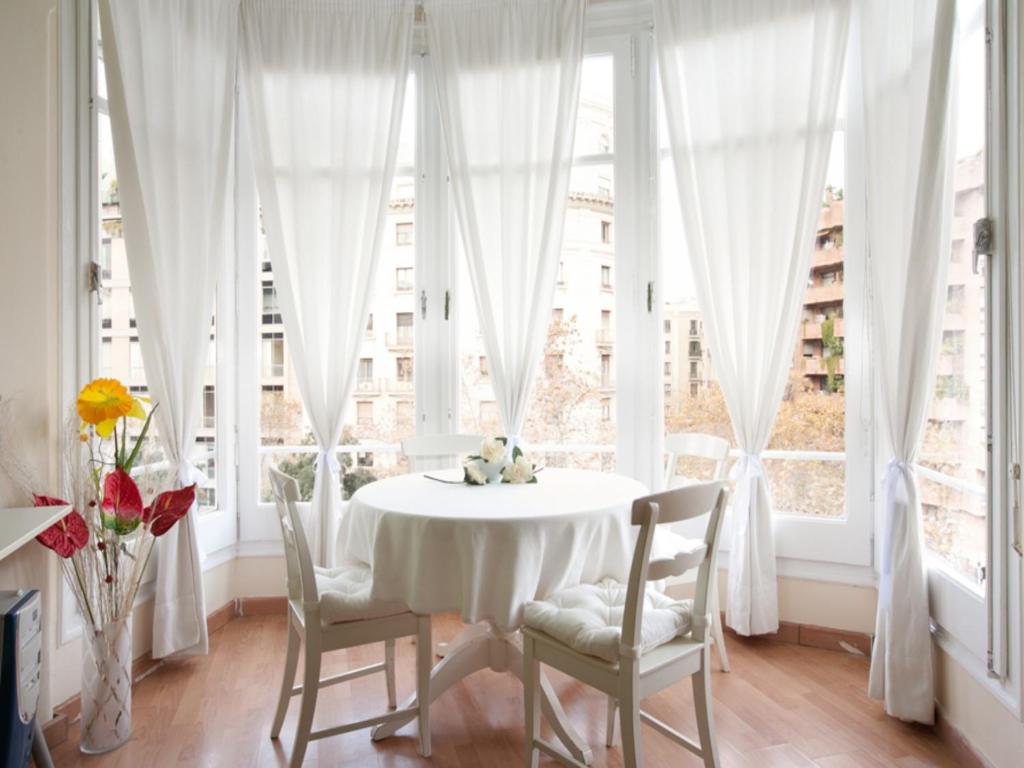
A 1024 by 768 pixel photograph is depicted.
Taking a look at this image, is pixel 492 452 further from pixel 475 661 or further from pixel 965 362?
pixel 965 362

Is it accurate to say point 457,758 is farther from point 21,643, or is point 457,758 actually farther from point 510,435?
point 510,435

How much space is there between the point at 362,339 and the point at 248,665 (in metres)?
1.56

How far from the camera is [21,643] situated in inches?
67.8

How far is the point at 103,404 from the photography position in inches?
85.1

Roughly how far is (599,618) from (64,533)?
1.70m

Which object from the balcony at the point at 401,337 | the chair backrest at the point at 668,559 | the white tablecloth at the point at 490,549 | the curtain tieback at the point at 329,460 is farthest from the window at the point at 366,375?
the chair backrest at the point at 668,559

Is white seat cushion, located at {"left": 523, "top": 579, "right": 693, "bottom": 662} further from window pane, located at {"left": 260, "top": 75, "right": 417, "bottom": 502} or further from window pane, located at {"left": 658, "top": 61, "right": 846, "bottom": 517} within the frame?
window pane, located at {"left": 260, "top": 75, "right": 417, "bottom": 502}

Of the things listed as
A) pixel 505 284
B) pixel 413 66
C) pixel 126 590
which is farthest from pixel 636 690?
pixel 413 66

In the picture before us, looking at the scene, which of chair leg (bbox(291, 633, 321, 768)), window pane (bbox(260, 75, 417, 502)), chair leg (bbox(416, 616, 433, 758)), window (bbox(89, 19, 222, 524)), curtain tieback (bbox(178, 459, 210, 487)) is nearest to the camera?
chair leg (bbox(291, 633, 321, 768))

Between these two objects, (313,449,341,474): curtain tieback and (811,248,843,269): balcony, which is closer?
(811,248,843,269): balcony

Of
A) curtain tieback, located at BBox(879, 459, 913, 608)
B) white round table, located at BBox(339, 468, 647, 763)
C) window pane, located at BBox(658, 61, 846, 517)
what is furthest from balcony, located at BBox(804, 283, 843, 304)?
white round table, located at BBox(339, 468, 647, 763)

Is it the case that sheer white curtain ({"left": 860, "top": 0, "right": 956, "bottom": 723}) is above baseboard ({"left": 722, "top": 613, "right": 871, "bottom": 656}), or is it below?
above

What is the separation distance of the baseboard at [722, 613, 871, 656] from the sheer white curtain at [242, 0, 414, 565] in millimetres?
2219

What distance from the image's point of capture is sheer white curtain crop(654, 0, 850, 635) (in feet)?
9.81
